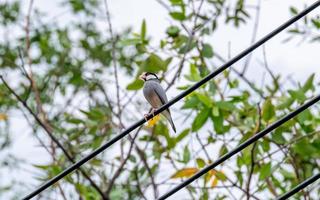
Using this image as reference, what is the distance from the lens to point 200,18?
173 inches

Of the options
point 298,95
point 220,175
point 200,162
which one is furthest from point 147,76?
point 298,95

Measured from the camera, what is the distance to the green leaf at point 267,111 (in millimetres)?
3576

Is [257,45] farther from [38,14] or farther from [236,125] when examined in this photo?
[38,14]

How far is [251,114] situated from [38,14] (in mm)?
2977

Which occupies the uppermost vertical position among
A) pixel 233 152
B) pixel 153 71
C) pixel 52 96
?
pixel 52 96

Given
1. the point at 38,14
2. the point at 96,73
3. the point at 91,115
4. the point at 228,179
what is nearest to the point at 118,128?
the point at 91,115

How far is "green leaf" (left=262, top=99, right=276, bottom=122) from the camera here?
3576 mm

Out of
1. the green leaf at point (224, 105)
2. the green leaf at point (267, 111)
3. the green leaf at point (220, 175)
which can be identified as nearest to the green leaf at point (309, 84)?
the green leaf at point (267, 111)

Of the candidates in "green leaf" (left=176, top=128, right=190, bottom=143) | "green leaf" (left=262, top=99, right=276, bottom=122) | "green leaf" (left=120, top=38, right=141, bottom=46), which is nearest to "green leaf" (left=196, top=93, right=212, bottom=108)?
"green leaf" (left=262, top=99, right=276, bottom=122)

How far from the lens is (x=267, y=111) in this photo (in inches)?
142

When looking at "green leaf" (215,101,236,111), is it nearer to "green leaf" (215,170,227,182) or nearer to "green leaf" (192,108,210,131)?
"green leaf" (192,108,210,131)

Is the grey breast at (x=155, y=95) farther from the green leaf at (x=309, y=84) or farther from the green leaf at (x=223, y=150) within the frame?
the green leaf at (x=309, y=84)

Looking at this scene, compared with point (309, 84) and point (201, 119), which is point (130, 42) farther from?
point (309, 84)

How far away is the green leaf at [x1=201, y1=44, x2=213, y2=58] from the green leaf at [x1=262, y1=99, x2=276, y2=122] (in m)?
0.69
